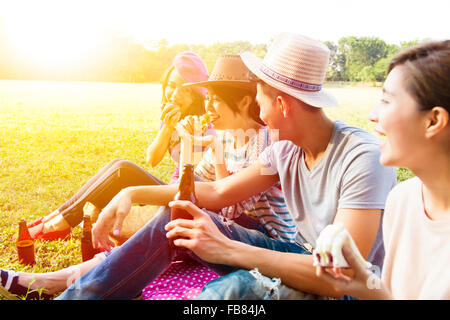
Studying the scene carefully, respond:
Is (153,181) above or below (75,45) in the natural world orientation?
below

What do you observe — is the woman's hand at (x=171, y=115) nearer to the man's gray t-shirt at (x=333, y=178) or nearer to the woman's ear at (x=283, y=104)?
the man's gray t-shirt at (x=333, y=178)

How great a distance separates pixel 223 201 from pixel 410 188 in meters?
1.09

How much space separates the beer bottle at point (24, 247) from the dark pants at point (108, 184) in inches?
11.6

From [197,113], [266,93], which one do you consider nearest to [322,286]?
[266,93]

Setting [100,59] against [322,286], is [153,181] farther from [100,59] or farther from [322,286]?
[100,59]

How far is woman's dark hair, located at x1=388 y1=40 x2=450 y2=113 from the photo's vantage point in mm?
1093

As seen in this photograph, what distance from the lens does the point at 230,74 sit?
2.70 metres

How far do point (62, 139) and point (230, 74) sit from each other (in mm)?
6404

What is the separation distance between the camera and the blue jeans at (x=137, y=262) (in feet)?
5.70

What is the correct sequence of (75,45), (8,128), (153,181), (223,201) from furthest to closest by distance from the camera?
(75,45) < (8,128) < (153,181) < (223,201)

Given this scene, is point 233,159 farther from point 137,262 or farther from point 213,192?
point 137,262

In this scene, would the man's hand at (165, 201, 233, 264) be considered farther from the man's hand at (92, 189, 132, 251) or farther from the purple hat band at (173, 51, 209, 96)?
the purple hat band at (173, 51, 209, 96)
